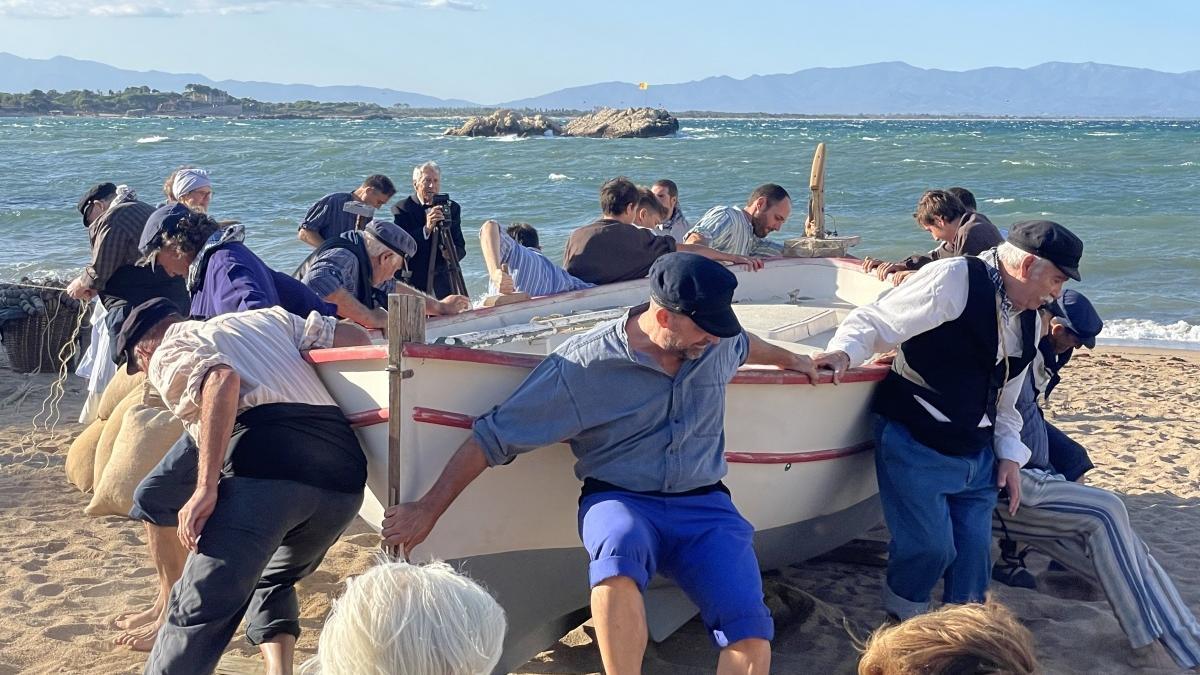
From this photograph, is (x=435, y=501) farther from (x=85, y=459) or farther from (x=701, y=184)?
(x=701, y=184)

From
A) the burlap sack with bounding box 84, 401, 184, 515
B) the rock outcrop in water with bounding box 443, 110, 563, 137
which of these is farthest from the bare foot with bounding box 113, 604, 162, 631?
the rock outcrop in water with bounding box 443, 110, 563, 137

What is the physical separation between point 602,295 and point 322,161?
37.0 meters

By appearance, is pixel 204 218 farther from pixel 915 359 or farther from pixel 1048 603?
pixel 1048 603

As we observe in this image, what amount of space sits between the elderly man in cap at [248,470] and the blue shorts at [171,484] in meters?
0.20

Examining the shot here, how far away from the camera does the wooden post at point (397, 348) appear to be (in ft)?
11.9

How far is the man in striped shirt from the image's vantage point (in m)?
7.42

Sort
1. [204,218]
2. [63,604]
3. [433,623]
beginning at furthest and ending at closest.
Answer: [63,604], [204,218], [433,623]

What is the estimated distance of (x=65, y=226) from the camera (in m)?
22.8

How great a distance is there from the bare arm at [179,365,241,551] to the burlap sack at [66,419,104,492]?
3280 mm

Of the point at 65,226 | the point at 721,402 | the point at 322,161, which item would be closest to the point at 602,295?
the point at 721,402

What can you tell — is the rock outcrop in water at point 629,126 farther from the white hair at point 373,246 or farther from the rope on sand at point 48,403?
the white hair at point 373,246

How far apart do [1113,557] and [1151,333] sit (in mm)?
9372

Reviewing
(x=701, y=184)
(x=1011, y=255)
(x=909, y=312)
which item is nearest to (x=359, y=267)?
(x=909, y=312)

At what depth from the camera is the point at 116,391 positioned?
6.29 metres
